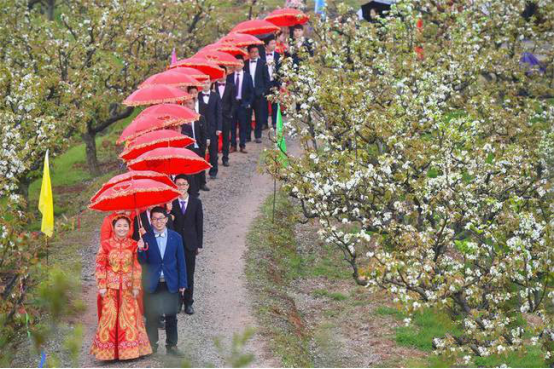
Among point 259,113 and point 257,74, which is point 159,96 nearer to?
point 257,74

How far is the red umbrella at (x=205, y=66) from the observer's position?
23.6 m

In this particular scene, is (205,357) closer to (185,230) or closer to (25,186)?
(185,230)

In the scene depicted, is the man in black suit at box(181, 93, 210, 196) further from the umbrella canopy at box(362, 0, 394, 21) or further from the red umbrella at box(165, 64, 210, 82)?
the umbrella canopy at box(362, 0, 394, 21)

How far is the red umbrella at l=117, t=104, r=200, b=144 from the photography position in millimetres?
19156

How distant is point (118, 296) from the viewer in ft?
46.1

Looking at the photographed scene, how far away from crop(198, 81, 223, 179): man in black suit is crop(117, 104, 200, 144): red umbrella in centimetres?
285

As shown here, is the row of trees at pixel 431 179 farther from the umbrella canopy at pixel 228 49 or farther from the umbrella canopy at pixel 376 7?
the umbrella canopy at pixel 376 7

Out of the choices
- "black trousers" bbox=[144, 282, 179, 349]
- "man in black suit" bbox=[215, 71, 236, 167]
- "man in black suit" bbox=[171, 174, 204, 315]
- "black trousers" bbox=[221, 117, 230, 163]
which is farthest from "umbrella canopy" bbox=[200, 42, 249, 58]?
"black trousers" bbox=[144, 282, 179, 349]

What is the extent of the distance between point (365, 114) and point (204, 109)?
13.9 ft

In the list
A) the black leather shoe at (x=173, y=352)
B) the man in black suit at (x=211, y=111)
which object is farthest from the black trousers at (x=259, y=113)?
the black leather shoe at (x=173, y=352)

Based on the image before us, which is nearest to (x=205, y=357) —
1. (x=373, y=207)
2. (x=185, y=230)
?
(x=185, y=230)

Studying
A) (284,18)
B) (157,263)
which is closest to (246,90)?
(284,18)

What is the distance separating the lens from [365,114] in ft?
66.9

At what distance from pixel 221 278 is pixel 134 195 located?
4.78m
